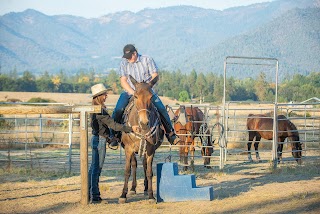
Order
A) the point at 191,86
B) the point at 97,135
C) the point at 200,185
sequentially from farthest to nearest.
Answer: the point at 191,86 → the point at 200,185 → the point at 97,135

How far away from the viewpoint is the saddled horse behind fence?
565 inches

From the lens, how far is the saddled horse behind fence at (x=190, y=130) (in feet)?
47.1

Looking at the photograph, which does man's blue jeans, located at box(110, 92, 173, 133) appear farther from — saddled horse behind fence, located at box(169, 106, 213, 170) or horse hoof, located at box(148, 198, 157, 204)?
saddled horse behind fence, located at box(169, 106, 213, 170)

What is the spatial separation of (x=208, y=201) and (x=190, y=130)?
17.9 ft

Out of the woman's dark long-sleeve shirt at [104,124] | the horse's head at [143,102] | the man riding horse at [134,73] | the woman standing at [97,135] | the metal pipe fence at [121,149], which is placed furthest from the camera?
the metal pipe fence at [121,149]

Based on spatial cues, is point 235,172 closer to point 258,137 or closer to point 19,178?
point 258,137

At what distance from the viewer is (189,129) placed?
14.6m

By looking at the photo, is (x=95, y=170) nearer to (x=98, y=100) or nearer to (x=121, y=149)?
(x=98, y=100)

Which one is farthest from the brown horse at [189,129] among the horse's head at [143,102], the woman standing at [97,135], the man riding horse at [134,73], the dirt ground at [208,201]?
the horse's head at [143,102]

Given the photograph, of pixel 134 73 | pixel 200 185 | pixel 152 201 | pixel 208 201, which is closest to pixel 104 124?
pixel 134 73

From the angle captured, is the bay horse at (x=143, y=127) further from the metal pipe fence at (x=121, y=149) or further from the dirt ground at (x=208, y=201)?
the metal pipe fence at (x=121, y=149)

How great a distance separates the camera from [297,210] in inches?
334

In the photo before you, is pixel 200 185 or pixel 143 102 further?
pixel 200 185

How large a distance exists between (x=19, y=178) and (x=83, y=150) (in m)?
3.98
